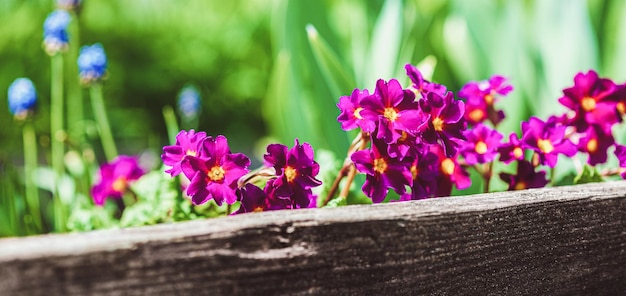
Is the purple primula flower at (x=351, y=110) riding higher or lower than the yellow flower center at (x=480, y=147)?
higher

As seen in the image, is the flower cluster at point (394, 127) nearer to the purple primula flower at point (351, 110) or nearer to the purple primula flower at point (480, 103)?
the purple primula flower at point (351, 110)

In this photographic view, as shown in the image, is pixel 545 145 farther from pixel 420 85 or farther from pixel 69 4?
pixel 69 4

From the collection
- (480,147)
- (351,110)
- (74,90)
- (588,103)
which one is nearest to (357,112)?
(351,110)

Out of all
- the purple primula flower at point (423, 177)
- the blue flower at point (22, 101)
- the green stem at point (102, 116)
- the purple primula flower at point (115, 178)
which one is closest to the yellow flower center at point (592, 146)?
the purple primula flower at point (423, 177)

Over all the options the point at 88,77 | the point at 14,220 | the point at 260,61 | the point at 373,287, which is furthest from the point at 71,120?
the point at 373,287

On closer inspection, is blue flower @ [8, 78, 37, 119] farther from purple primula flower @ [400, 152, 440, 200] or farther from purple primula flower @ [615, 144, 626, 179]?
purple primula flower @ [615, 144, 626, 179]

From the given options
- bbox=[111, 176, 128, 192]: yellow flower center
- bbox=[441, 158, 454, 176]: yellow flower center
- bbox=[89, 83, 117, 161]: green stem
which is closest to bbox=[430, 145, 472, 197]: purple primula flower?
bbox=[441, 158, 454, 176]: yellow flower center
